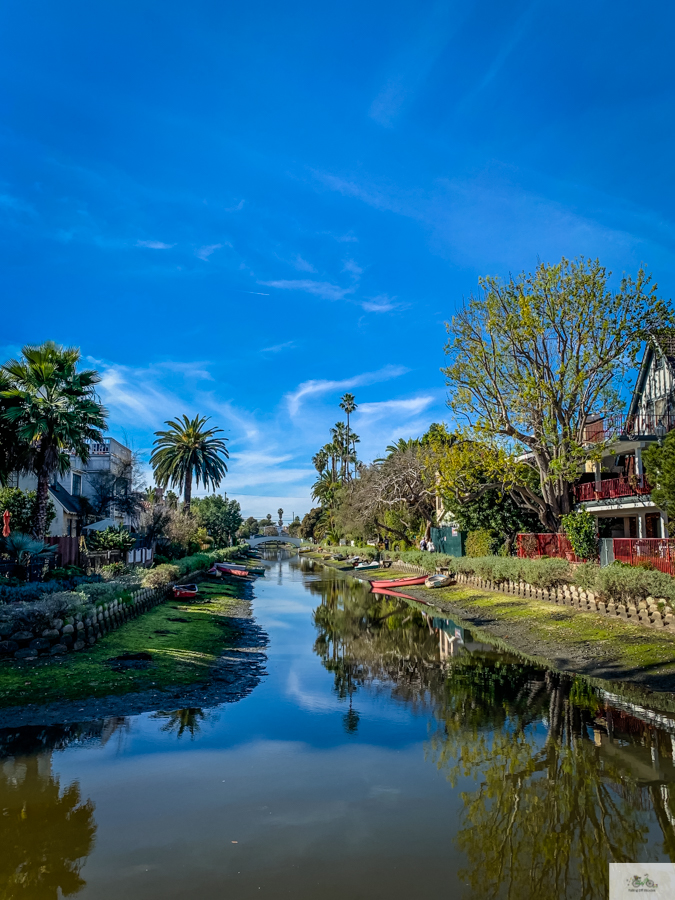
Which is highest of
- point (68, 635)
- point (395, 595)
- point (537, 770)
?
point (68, 635)

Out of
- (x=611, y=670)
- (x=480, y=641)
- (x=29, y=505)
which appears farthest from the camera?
(x=29, y=505)

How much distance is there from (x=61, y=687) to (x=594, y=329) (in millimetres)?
26062

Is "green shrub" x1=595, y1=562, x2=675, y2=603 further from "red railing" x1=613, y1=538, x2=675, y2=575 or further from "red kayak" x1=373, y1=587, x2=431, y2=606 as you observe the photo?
"red kayak" x1=373, y1=587, x2=431, y2=606

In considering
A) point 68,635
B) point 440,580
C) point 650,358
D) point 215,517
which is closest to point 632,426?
point 650,358

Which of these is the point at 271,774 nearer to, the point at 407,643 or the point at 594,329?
the point at 407,643

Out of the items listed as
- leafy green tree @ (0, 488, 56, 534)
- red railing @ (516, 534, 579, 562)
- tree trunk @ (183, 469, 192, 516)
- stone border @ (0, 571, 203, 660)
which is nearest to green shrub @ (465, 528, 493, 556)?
red railing @ (516, 534, 579, 562)

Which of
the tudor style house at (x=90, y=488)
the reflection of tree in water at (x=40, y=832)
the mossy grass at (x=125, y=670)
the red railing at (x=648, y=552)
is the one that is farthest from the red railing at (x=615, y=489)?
the tudor style house at (x=90, y=488)

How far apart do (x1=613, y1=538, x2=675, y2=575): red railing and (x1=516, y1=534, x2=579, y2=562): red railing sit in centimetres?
425

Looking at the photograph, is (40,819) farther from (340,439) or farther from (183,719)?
(340,439)

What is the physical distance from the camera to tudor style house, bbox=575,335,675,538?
29312 mm

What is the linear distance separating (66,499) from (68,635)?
32016 millimetres

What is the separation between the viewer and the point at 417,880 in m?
6.85

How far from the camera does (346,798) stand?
9.05m

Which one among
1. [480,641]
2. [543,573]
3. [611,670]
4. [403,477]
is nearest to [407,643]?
[480,641]
